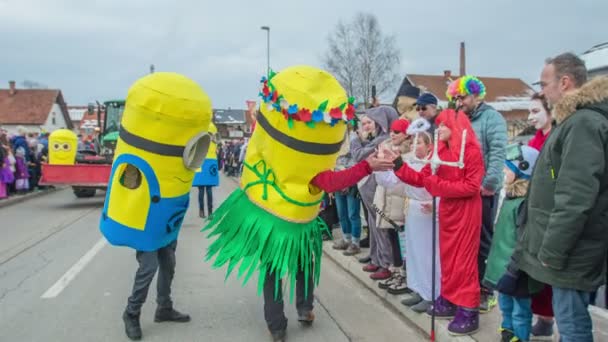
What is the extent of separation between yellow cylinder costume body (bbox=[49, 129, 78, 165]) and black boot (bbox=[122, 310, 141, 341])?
10.2 m

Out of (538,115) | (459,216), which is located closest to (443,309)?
(459,216)

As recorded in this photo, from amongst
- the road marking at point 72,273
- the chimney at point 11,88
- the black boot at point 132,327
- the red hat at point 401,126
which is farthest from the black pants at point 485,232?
the chimney at point 11,88

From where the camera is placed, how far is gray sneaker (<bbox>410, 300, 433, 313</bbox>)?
4.65m

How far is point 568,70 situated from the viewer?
3051 mm

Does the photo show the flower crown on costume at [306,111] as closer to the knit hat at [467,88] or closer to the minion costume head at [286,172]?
the minion costume head at [286,172]

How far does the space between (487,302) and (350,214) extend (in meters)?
2.61

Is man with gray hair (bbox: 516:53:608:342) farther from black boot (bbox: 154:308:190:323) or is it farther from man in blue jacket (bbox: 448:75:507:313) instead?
black boot (bbox: 154:308:190:323)

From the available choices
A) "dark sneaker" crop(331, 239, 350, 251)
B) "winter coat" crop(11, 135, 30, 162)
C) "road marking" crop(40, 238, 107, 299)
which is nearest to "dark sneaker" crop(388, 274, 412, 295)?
"dark sneaker" crop(331, 239, 350, 251)

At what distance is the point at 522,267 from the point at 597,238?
0.55m

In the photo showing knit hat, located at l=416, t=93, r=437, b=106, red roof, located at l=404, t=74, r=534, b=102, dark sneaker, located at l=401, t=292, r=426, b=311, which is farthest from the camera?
red roof, located at l=404, t=74, r=534, b=102

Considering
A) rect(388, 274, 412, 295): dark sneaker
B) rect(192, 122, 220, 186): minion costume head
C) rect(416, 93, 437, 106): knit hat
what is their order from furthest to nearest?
rect(192, 122, 220, 186): minion costume head, rect(388, 274, 412, 295): dark sneaker, rect(416, 93, 437, 106): knit hat

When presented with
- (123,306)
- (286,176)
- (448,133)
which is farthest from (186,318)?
(448,133)

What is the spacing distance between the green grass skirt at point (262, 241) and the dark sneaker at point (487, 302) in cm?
158

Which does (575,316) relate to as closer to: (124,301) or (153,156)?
(153,156)
